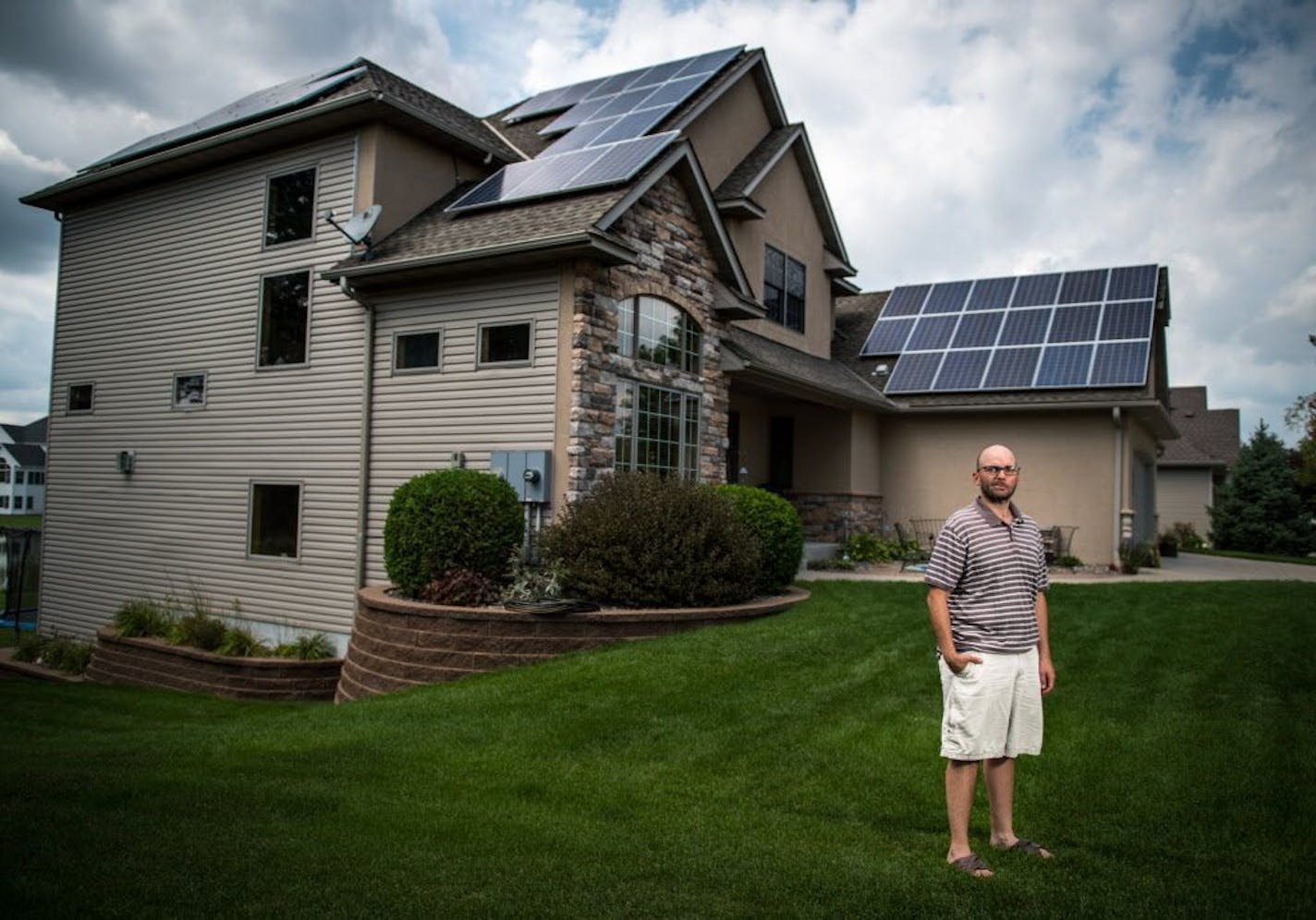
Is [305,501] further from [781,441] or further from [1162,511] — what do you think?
[1162,511]

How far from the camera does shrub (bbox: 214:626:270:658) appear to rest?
13017 mm

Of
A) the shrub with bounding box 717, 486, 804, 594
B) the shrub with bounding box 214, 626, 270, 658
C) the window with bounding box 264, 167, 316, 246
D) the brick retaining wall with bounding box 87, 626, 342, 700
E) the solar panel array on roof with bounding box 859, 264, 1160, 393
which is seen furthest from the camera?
the solar panel array on roof with bounding box 859, 264, 1160, 393

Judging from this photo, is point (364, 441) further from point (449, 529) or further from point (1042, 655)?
point (1042, 655)

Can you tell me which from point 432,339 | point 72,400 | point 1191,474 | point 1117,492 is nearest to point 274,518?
point 432,339

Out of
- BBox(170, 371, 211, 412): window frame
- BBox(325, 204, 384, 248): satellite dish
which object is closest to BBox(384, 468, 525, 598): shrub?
BBox(325, 204, 384, 248): satellite dish

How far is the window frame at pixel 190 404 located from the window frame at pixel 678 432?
277 inches

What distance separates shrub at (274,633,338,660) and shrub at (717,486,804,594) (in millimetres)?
5686

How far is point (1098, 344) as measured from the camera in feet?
59.0

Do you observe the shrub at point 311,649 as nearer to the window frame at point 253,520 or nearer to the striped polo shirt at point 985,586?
the window frame at point 253,520

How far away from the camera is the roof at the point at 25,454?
212 feet

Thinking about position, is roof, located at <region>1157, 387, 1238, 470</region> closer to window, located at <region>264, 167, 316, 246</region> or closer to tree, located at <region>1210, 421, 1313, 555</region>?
tree, located at <region>1210, 421, 1313, 555</region>

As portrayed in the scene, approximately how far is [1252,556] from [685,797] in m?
27.5

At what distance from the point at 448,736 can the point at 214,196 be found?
11630 mm

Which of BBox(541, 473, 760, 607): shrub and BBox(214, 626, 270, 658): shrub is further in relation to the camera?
BBox(214, 626, 270, 658): shrub
